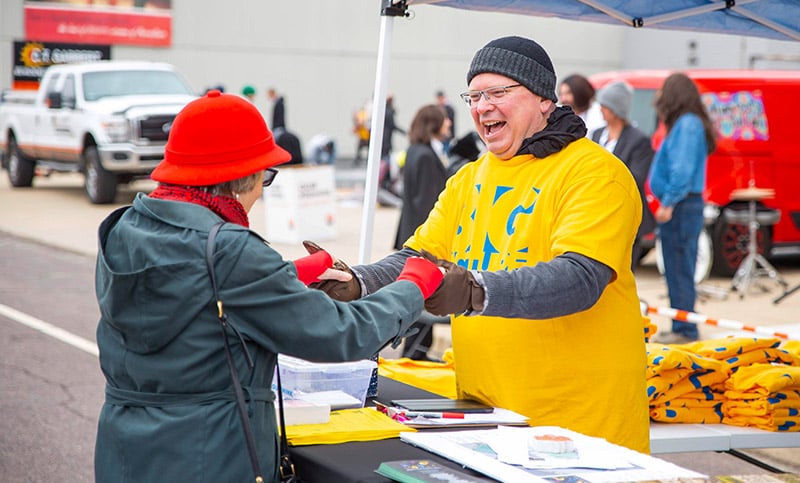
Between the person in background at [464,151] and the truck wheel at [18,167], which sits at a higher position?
the person in background at [464,151]

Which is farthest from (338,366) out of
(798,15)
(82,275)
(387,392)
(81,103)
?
(81,103)

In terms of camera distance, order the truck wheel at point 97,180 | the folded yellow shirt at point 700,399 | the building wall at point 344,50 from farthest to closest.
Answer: the building wall at point 344,50 → the truck wheel at point 97,180 → the folded yellow shirt at point 700,399

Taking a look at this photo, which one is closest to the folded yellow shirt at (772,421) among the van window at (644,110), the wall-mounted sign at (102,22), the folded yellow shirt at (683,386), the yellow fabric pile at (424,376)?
the folded yellow shirt at (683,386)

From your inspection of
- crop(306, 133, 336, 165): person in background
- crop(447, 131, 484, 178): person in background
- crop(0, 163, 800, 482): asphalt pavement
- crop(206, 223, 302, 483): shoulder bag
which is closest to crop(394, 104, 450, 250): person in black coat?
crop(447, 131, 484, 178): person in background

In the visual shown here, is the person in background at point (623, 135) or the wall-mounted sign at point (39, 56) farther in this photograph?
the wall-mounted sign at point (39, 56)

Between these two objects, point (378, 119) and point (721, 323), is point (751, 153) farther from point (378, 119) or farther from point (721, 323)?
point (378, 119)

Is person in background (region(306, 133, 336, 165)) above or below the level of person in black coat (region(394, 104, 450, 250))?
below

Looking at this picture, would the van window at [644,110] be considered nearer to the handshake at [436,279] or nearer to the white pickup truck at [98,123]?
the white pickup truck at [98,123]

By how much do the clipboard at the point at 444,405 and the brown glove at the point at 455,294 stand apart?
0.44 m

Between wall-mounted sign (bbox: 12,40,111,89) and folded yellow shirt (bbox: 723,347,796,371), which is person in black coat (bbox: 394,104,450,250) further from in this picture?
wall-mounted sign (bbox: 12,40,111,89)

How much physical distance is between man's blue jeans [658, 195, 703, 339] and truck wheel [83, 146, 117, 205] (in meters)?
12.3

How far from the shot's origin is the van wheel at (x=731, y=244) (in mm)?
12586

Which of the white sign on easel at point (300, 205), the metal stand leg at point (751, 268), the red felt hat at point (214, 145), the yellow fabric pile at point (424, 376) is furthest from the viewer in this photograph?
the white sign on easel at point (300, 205)

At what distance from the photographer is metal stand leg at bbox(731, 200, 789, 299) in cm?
1198
